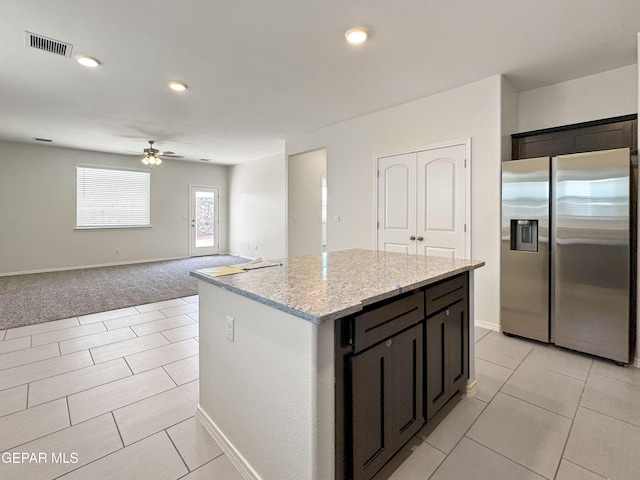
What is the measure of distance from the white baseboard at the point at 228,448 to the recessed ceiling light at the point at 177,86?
3.19m

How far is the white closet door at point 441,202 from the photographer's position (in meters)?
3.49

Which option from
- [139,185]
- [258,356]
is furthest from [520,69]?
[139,185]

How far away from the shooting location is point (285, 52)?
8.86 ft

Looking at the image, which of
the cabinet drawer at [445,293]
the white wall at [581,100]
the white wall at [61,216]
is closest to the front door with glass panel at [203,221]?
the white wall at [61,216]

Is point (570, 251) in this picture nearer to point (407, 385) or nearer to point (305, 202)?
point (407, 385)

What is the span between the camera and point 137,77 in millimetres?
3184

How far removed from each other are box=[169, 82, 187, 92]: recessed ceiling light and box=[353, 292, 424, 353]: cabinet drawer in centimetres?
333

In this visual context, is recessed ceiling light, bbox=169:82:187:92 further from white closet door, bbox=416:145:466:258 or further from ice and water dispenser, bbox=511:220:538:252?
ice and water dispenser, bbox=511:220:538:252

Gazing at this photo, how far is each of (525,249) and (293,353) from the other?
2861 millimetres

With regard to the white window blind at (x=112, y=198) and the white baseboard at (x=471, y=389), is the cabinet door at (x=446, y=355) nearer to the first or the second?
the white baseboard at (x=471, y=389)

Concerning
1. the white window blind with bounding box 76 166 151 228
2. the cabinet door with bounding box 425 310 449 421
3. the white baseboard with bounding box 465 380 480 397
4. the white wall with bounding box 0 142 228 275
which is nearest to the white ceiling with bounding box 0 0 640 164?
the cabinet door with bounding box 425 310 449 421

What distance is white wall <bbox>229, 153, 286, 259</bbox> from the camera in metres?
7.30

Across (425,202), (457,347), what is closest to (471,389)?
(457,347)

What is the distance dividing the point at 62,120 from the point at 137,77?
239 centimetres
